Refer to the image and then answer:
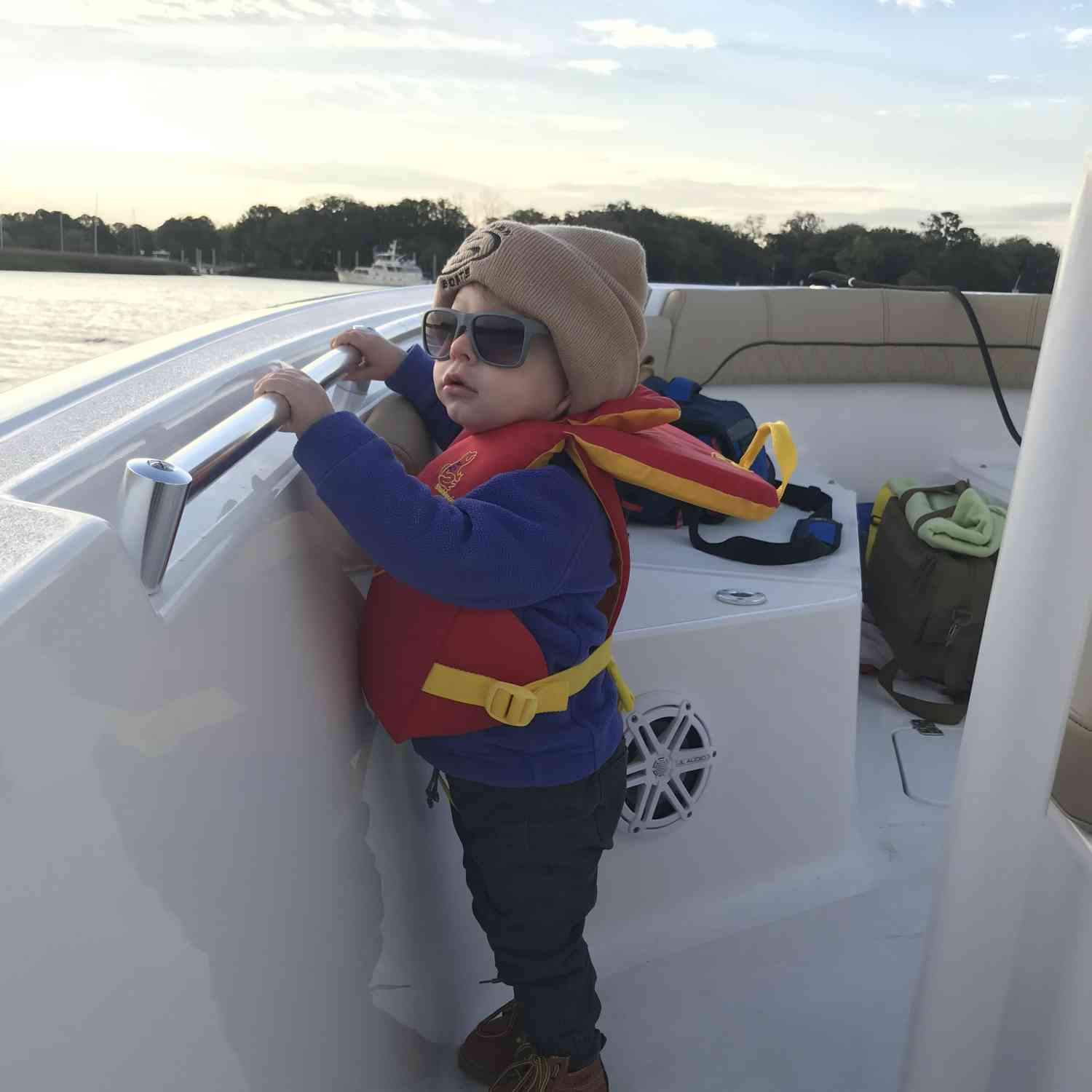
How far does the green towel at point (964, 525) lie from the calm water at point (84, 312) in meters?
1.69

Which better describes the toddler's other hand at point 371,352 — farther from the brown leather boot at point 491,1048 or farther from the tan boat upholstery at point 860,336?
the tan boat upholstery at point 860,336

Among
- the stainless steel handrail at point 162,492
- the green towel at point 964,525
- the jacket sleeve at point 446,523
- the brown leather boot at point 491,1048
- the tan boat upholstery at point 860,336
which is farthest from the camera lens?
the tan boat upholstery at point 860,336

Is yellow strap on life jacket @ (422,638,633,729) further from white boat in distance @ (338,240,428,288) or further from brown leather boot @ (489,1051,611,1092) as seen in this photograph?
white boat in distance @ (338,240,428,288)

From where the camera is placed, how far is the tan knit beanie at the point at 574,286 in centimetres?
104

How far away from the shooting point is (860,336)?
3.24 m

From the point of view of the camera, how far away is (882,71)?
337 cm

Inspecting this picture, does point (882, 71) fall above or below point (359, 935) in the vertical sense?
above

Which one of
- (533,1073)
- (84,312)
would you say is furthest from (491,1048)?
(84,312)

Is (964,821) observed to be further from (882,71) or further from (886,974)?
(882,71)

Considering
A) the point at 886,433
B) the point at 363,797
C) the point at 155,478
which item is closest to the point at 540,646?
the point at 363,797

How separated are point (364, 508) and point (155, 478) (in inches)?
12.4

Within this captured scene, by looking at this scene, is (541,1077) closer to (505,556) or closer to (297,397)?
(505,556)

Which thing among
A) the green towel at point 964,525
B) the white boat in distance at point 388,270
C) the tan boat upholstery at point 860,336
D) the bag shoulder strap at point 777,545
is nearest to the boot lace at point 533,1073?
the bag shoulder strap at point 777,545

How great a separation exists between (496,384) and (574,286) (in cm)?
13
